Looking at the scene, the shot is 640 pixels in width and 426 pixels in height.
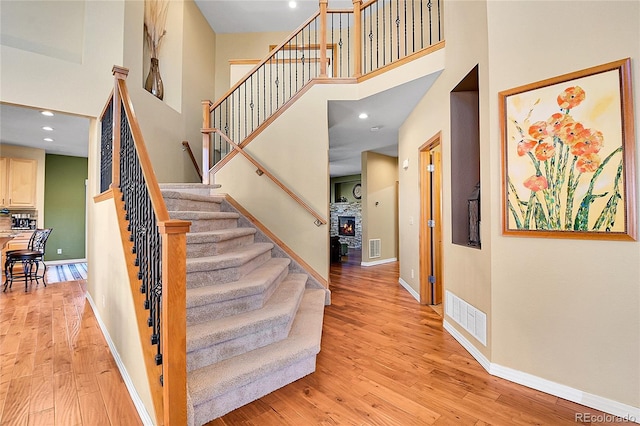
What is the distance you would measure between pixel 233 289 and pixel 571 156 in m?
2.42

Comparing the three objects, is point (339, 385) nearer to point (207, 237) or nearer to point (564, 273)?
point (207, 237)

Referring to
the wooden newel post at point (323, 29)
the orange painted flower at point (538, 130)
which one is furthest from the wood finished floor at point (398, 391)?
the wooden newel post at point (323, 29)

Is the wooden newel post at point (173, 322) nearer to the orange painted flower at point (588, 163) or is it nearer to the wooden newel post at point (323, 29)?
the orange painted flower at point (588, 163)

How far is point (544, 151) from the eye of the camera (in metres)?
1.87

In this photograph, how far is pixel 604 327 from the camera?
65.7 inches

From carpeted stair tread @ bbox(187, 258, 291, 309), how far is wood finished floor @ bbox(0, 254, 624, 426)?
678mm

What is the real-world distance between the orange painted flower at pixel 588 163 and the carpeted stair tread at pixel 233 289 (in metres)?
2.29

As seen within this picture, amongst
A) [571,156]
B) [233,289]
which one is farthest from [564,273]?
[233,289]

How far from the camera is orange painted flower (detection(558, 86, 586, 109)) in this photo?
1.74 m

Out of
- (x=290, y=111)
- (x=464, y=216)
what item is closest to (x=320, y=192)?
(x=290, y=111)

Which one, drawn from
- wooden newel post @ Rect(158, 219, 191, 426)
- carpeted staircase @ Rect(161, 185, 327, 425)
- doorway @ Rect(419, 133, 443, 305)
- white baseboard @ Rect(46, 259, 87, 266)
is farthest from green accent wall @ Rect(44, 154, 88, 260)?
doorway @ Rect(419, 133, 443, 305)

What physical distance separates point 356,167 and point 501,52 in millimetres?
6195

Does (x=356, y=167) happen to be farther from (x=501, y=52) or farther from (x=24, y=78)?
(x=24, y=78)

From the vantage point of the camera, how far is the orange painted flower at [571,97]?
1.74 metres
